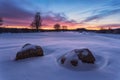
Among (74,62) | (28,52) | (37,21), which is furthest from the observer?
(37,21)

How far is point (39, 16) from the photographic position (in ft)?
180

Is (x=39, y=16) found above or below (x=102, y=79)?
above

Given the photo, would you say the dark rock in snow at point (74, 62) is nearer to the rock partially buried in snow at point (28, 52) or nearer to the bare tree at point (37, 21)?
the rock partially buried in snow at point (28, 52)

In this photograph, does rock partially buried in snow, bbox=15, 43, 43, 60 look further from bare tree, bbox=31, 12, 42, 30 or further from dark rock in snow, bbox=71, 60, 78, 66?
bare tree, bbox=31, 12, 42, 30

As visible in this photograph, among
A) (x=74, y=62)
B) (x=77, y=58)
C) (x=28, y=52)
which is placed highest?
(x=28, y=52)

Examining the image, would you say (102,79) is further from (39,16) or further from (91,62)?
(39,16)

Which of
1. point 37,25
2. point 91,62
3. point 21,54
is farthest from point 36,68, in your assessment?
point 37,25

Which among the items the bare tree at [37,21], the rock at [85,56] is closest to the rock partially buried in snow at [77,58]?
the rock at [85,56]

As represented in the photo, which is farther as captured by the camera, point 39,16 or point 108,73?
point 39,16

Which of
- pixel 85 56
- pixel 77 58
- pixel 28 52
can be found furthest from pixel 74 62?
pixel 28 52

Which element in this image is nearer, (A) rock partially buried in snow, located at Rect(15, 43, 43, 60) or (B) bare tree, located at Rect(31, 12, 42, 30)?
→ (A) rock partially buried in snow, located at Rect(15, 43, 43, 60)

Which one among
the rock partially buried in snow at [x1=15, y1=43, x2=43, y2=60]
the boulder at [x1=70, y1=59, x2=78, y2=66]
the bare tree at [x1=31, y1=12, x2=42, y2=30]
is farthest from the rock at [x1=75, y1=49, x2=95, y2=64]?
the bare tree at [x1=31, y1=12, x2=42, y2=30]

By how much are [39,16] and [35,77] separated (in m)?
51.4

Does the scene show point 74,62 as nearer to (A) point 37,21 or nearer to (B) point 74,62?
(B) point 74,62
